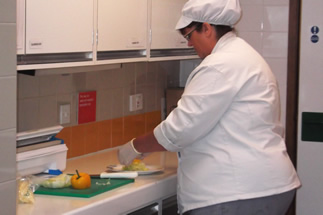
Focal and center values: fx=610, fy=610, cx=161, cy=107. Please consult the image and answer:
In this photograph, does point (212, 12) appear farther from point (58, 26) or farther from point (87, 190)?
point (87, 190)

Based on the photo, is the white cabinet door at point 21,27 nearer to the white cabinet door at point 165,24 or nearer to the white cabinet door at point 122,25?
the white cabinet door at point 122,25

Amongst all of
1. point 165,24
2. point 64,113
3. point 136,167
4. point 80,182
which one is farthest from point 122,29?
point 80,182

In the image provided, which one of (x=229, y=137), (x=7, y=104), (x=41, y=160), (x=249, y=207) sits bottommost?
(x=249, y=207)

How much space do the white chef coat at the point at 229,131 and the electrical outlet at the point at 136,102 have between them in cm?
121

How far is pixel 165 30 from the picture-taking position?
3178mm

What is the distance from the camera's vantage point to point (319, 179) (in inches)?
142

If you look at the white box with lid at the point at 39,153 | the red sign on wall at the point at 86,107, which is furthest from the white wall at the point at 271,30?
the white box with lid at the point at 39,153

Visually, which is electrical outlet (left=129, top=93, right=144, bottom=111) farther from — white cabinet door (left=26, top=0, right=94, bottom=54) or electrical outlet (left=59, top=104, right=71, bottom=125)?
white cabinet door (left=26, top=0, right=94, bottom=54)

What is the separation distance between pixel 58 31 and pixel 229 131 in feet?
2.53

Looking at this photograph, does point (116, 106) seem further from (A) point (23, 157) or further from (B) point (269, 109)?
(B) point (269, 109)

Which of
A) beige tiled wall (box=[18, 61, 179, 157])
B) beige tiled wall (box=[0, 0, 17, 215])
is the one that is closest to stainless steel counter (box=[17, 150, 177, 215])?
beige tiled wall (box=[18, 61, 179, 157])

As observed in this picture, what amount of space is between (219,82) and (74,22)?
666 mm

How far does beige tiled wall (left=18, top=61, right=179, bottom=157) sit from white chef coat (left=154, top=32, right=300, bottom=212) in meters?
0.80

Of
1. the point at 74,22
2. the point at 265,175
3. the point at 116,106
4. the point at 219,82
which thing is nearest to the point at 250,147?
the point at 265,175
